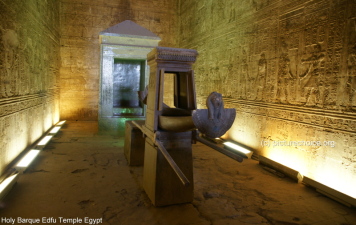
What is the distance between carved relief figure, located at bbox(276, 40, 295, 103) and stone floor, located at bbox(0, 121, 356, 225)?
1.45 meters

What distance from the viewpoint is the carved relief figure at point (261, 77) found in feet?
17.3

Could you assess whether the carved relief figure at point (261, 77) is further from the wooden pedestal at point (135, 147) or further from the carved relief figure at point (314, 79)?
the wooden pedestal at point (135, 147)

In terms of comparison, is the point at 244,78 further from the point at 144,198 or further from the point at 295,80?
the point at 144,198

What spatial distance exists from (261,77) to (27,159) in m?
4.89

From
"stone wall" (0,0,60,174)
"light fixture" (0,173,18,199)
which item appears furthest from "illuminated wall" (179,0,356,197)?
"stone wall" (0,0,60,174)

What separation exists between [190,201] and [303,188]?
1913mm

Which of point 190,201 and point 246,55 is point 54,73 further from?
point 190,201

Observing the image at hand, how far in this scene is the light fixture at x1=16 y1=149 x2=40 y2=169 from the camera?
4238 millimetres

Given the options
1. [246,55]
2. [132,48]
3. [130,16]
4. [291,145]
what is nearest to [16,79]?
[132,48]

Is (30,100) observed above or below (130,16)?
below

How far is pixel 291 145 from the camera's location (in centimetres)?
455

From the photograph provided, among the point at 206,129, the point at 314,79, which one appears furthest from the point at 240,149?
the point at 206,129

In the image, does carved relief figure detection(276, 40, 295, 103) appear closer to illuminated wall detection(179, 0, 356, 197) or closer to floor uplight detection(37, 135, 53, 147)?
illuminated wall detection(179, 0, 356, 197)

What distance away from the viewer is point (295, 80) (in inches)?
176
